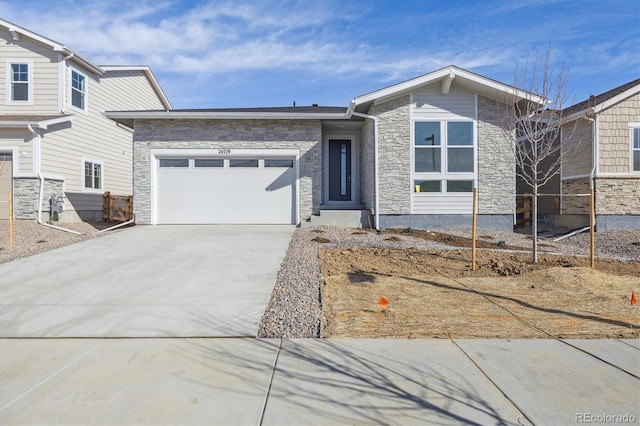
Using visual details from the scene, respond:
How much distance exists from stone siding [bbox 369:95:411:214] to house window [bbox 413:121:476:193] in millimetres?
293

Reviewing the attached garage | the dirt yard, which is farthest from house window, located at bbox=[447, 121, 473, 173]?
the attached garage

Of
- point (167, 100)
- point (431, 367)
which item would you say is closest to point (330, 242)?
point (431, 367)

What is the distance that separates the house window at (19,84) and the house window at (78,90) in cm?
143

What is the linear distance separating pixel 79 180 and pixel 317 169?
944cm

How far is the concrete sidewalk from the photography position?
2.77 meters

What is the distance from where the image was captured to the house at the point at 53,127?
43.8 feet

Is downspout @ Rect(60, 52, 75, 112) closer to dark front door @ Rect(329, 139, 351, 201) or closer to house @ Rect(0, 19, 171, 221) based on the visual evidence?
house @ Rect(0, 19, 171, 221)

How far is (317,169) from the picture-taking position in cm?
1348

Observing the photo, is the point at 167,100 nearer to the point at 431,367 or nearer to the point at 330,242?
the point at 330,242

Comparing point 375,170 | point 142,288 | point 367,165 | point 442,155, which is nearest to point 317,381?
point 142,288

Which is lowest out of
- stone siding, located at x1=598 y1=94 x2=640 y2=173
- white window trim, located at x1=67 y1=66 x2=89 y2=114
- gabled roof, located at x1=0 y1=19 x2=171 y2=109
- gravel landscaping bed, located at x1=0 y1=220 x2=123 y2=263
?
gravel landscaping bed, located at x1=0 y1=220 x2=123 y2=263

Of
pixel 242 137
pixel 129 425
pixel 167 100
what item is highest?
pixel 167 100

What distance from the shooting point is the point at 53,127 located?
1414 centimetres

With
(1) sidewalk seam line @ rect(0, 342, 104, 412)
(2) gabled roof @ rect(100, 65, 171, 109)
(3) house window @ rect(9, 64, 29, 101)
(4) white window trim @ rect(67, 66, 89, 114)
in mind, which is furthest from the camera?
(2) gabled roof @ rect(100, 65, 171, 109)
